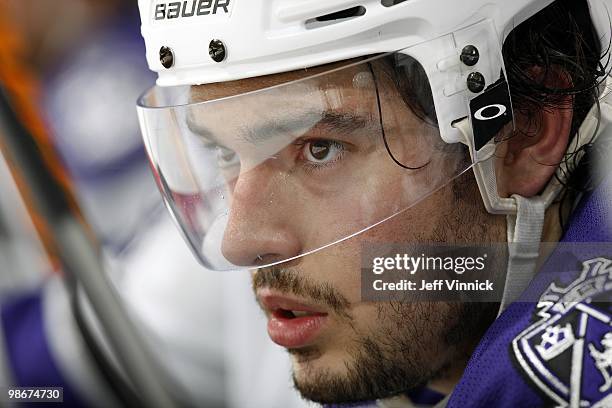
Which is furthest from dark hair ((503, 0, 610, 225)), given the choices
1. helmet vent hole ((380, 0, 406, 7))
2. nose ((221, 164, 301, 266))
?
nose ((221, 164, 301, 266))

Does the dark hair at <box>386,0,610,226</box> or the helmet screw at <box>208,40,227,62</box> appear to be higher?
the helmet screw at <box>208,40,227,62</box>

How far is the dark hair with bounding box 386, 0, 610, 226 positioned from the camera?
2.48ft

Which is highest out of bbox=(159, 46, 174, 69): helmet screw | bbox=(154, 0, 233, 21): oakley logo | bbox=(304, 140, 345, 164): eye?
bbox=(154, 0, 233, 21): oakley logo

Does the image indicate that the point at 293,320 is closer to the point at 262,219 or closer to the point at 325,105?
the point at 262,219

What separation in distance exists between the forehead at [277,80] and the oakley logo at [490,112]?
0.33 ft

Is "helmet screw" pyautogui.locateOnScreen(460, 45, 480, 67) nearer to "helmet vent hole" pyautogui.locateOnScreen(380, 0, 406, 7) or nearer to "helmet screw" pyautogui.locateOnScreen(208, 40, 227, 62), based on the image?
"helmet vent hole" pyautogui.locateOnScreen(380, 0, 406, 7)

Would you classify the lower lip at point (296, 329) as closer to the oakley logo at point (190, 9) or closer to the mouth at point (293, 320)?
the mouth at point (293, 320)

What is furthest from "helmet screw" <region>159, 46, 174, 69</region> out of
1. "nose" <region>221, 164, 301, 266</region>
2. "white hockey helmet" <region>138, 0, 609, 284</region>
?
"nose" <region>221, 164, 301, 266</region>

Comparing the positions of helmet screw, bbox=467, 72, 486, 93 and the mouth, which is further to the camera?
the mouth

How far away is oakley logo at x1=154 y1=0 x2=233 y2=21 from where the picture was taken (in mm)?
712

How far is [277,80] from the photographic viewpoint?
72 cm

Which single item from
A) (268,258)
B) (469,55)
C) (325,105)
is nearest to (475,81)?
(469,55)

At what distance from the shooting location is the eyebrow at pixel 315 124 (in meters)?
0.72

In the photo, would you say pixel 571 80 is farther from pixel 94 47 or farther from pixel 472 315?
pixel 94 47
